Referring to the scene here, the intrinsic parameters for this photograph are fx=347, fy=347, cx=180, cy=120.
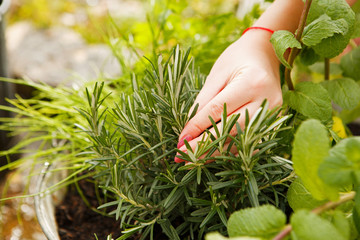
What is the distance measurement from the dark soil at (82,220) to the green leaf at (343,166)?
14.6 inches

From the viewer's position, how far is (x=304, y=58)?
586 millimetres

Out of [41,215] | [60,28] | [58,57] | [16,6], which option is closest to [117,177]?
[41,215]

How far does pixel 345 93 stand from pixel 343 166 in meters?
0.31

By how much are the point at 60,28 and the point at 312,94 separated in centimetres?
154

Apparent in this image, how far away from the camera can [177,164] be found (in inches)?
19.0

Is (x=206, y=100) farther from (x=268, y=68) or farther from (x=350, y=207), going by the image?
(x=350, y=207)

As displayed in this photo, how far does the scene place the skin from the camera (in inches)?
18.1

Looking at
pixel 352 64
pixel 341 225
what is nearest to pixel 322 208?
pixel 341 225

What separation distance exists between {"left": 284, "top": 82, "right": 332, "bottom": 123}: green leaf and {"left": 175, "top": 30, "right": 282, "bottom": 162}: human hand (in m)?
0.03

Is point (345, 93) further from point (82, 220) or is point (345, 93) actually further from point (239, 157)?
point (82, 220)

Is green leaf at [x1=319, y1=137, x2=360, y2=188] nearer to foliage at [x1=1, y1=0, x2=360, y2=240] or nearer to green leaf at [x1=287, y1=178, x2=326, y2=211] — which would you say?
foliage at [x1=1, y1=0, x2=360, y2=240]

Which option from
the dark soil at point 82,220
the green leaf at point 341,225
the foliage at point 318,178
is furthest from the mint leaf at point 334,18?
the dark soil at point 82,220

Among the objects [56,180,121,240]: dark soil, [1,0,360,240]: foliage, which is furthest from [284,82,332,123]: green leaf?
[56,180,121,240]: dark soil

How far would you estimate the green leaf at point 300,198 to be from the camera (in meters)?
0.39
